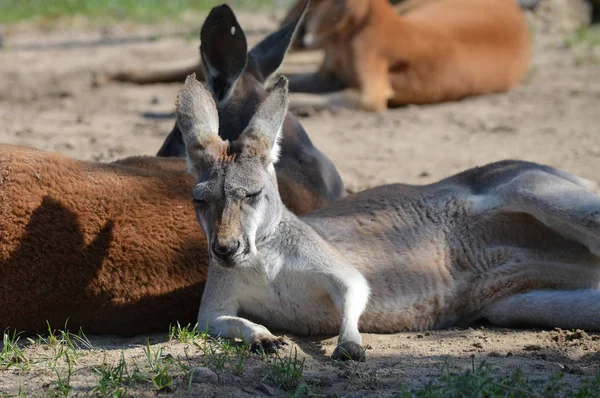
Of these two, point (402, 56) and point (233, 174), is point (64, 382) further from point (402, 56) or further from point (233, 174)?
point (402, 56)

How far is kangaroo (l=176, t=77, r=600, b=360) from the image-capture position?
378 centimetres

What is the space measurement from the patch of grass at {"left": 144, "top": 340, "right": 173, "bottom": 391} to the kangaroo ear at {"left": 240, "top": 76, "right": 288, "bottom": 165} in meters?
0.89

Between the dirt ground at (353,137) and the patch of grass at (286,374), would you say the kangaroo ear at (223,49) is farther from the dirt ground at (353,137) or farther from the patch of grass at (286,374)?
the patch of grass at (286,374)

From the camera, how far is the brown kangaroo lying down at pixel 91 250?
3.93 meters

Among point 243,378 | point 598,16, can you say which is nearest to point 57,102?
point 243,378

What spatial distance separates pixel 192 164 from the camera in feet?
12.9

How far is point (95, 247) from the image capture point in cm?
402

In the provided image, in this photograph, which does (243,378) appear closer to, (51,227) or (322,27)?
(51,227)

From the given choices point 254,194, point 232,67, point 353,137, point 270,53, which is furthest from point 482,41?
point 254,194

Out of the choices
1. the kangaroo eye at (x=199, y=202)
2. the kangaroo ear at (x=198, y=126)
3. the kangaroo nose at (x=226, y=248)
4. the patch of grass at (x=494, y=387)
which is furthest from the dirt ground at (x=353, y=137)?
the kangaroo ear at (x=198, y=126)

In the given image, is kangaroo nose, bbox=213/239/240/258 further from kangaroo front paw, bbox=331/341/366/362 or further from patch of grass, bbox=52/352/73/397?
patch of grass, bbox=52/352/73/397

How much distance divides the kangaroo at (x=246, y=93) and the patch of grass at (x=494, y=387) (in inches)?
76.3

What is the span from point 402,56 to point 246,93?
3.41m

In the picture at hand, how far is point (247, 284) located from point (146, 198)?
26.9 inches
